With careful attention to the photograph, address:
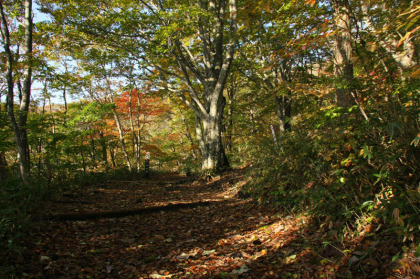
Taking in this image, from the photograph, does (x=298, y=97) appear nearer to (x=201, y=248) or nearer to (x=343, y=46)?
(x=343, y=46)

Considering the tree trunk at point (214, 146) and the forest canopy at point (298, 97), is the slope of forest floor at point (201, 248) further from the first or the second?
the tree trunk at point (214, 146)

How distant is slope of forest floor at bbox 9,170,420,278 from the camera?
2328 millimetres

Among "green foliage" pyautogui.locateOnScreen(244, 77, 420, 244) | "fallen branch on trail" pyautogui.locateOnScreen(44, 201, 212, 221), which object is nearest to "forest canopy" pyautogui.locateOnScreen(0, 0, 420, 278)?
"green foliage" pyautogui.locateOnScreen(244, 77, 420, 244)

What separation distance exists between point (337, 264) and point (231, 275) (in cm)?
104

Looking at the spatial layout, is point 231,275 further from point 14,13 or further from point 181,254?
point 14,13

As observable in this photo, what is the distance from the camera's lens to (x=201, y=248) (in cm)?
353

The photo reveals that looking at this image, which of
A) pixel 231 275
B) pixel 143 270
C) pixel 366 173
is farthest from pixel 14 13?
pixel 366 173

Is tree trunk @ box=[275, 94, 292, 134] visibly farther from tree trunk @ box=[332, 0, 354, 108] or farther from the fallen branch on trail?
tree trunk @ box=[332, 0, 354, 108]

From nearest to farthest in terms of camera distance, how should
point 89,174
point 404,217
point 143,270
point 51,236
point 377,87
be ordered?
point 404,217
point 143,270
point 377,87
point 51,236
point 89,174

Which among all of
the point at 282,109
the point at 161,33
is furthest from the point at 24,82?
the point at 282,109

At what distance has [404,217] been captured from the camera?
2223 mm

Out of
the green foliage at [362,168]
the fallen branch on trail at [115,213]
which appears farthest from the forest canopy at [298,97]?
the fallen branch on trail at [115,213]

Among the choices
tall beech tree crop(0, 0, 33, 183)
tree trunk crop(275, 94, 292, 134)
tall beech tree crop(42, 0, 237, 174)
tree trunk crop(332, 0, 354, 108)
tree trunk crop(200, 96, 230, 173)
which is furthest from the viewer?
tree trunk crop(275, 94, 292, 134)

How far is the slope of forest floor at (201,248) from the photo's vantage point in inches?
91.7
